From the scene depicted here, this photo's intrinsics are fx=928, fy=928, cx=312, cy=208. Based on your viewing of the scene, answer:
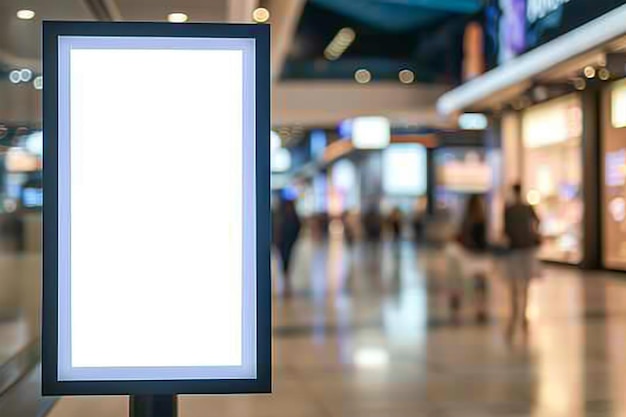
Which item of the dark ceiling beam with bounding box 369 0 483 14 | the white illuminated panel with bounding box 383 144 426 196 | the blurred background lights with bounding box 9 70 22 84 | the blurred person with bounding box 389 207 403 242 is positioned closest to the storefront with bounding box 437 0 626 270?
the dark ceiling beam with bounding box 369 0 483 14

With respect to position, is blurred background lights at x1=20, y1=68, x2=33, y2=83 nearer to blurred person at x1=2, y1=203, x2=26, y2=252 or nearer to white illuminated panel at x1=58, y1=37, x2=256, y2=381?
blurred person at x1=2, y1=203, x2=26, y2=252

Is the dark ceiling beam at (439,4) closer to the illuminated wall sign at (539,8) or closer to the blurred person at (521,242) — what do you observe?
the illuminated wall sign at (539,8)

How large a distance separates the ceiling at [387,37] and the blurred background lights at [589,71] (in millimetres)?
7190

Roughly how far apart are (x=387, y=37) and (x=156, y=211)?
30.1 m

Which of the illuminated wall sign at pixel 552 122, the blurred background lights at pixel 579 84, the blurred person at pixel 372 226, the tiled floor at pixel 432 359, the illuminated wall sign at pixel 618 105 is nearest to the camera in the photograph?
the tiled floor at pixel 432 359

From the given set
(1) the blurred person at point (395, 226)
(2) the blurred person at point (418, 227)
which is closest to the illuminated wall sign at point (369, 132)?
(2) the blurred person at point (418, 227)

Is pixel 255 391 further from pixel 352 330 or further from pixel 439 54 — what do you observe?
pixel 439 54

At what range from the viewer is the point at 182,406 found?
6.34 metres

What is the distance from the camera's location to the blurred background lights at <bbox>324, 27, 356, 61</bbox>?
33.4m

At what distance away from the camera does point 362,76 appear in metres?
24.9

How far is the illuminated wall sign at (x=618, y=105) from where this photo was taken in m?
17.8

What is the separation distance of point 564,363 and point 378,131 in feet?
65.7

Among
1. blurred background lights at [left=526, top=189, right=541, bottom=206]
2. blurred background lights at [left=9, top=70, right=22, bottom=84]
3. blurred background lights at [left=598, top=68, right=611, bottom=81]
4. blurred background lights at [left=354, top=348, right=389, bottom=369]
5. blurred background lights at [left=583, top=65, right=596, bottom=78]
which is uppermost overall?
blurred background lights at [left=583, top=65, right=596, bottom=78]

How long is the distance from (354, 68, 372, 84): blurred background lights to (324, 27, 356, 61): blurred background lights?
814 centimetres
